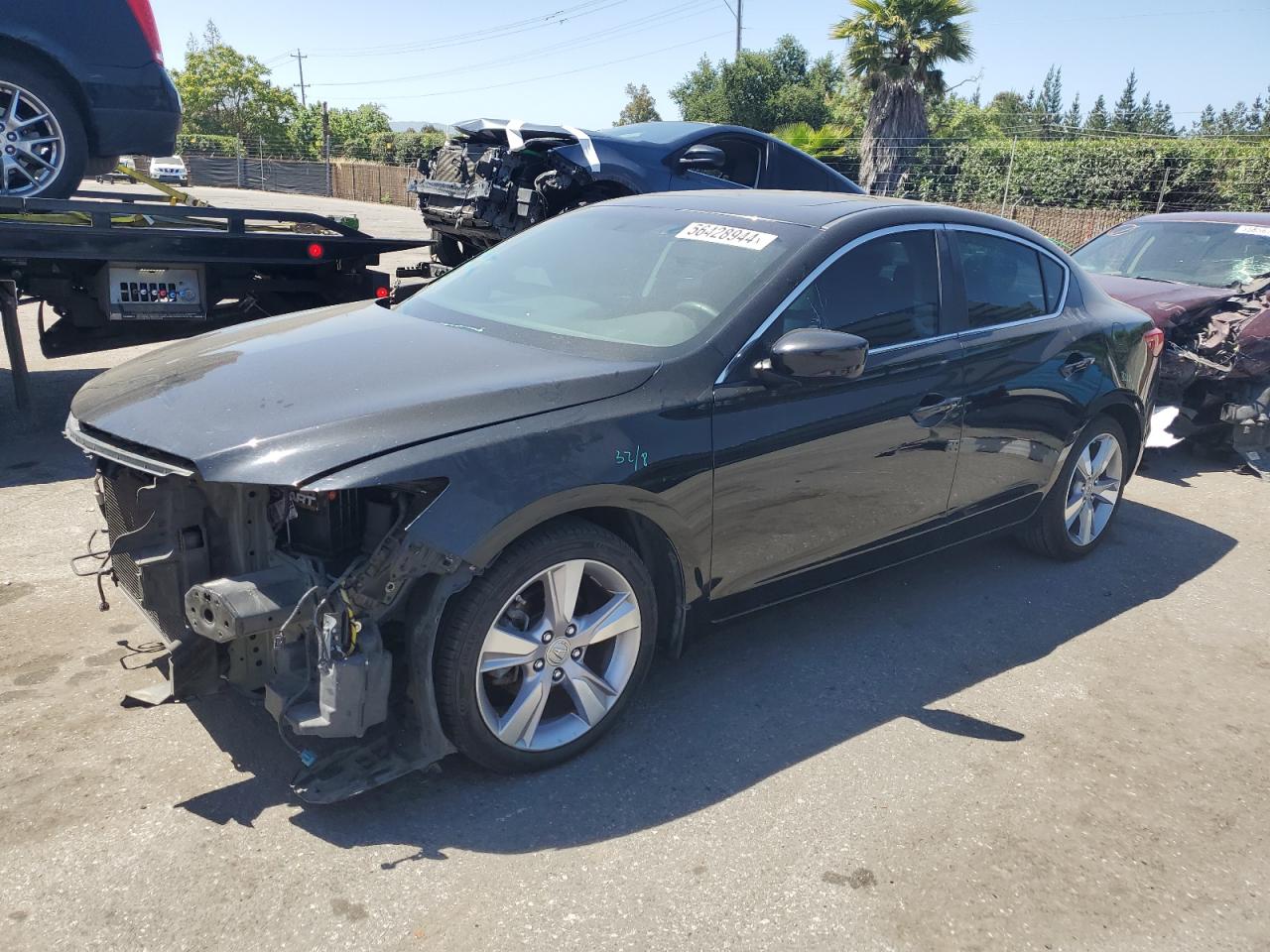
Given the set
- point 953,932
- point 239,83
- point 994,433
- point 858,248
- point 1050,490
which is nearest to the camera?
point 953,932

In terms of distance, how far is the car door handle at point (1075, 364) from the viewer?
4.72 metres

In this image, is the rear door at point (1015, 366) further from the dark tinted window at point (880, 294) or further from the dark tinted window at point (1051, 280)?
the dark tinted window at point (880, 294)

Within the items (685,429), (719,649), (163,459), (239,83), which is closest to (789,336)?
(685,429)

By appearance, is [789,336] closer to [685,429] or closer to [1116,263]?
[685,429]

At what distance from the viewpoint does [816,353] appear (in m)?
3.38

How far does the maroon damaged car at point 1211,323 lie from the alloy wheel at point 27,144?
7.25 metres

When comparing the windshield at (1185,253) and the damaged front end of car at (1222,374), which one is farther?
the windshield at (1185,253)

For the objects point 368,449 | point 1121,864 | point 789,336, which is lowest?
point 1121,864

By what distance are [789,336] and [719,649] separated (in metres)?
1.35

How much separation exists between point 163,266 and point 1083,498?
5447 mm

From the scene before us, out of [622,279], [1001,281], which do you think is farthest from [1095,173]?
[622,279]

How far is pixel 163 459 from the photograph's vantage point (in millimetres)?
2854

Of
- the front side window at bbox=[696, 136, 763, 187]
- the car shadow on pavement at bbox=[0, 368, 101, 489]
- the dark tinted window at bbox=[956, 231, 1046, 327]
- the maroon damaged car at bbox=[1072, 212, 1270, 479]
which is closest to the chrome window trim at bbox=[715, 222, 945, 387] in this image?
the dark tinted window at bbox=[956, 231, 1046, 327]

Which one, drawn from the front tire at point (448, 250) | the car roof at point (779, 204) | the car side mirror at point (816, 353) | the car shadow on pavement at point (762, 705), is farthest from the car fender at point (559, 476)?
the front tire at point (448, 250)
